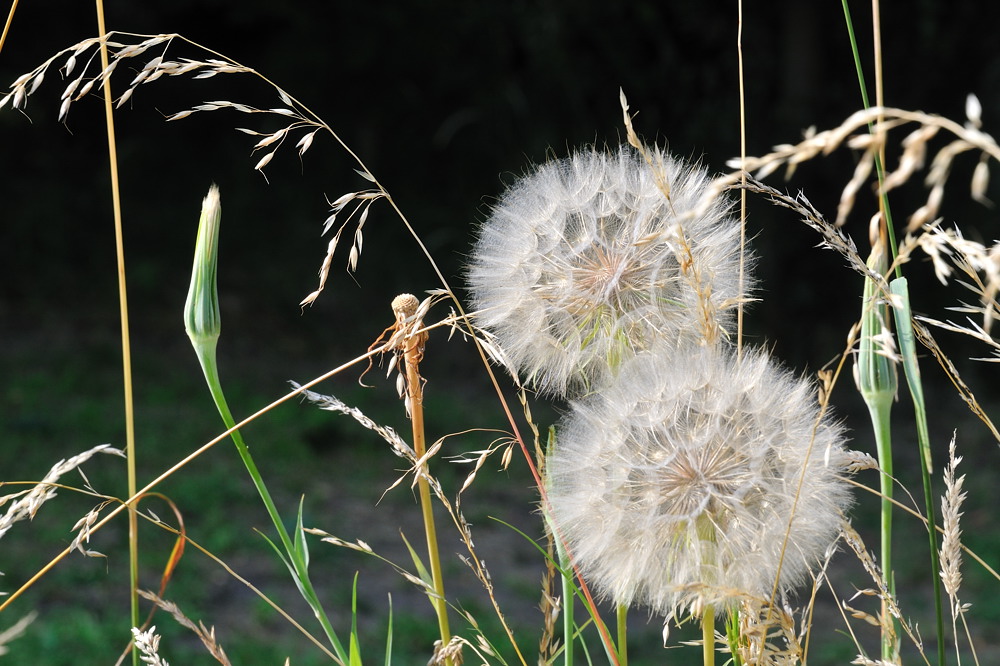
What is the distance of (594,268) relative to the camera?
76cm

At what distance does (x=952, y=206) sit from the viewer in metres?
4.99

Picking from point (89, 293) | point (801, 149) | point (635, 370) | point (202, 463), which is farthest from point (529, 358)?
point (89, 293)

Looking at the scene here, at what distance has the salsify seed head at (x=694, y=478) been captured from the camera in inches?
23.8

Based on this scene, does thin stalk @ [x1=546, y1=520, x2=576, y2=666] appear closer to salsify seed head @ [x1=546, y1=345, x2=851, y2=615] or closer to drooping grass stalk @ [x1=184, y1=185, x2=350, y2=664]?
salsify seed head @ [x1=546, y1=345, x2=851, y2=615]

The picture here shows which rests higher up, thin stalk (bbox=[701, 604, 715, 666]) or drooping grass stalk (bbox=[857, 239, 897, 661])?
drooping grass stalk (bbox=[857, 239, 897, 661])

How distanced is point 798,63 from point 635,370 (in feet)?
15.4

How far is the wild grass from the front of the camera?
21.5 inches

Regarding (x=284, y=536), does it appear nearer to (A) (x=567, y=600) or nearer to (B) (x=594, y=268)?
(A) (x=567, y=600)

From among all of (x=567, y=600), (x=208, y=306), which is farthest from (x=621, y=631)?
(x=208, y=306)

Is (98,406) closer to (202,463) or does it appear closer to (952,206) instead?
(202,463)

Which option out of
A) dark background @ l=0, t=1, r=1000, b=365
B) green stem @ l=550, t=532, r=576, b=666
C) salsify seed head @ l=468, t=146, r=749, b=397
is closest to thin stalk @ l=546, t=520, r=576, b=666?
green stem @ l=550, t=532, r=576, b=666

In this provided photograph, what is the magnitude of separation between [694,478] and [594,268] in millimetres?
193

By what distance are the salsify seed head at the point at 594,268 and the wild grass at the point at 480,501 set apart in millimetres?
19

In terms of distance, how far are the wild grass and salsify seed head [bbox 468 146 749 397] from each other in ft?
0.06
